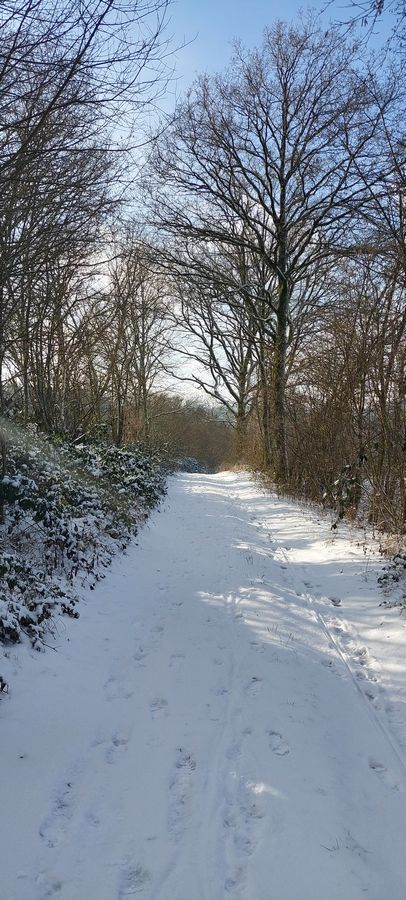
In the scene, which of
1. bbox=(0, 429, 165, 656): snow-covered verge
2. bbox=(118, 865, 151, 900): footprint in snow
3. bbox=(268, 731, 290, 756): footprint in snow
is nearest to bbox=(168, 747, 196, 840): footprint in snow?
bbox=(118, 865, 151, 900): footprint in snow

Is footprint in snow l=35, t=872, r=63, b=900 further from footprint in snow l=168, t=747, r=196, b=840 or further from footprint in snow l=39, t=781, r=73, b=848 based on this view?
footprint in snow l=168, t=747, r=196, b=840

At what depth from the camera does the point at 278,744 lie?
3.09 metres

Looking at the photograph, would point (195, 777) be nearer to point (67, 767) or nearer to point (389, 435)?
point (67, 767)

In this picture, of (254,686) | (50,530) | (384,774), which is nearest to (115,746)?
(254,686)

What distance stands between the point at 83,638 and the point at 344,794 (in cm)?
→ 267

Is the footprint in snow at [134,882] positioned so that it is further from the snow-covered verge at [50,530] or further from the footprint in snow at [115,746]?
the snow-covered verge at [50,530]

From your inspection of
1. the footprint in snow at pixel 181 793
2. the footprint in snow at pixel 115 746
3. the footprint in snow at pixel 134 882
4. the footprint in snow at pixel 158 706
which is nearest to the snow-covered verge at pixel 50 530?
the footprint in snow at pixel 115 746

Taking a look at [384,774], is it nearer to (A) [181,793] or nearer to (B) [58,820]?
(A) [181,793]

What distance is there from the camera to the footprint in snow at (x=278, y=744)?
3.02m

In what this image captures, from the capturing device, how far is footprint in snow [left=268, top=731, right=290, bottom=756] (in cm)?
302

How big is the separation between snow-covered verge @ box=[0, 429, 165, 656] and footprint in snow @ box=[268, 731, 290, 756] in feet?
6.12

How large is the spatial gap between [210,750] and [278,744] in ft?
1.45

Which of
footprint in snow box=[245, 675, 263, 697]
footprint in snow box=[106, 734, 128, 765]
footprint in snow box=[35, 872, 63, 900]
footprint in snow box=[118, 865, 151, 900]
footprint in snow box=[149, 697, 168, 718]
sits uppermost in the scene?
footprint in snow box=[245, 675, 263, 697]

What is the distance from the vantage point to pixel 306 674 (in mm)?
3969
